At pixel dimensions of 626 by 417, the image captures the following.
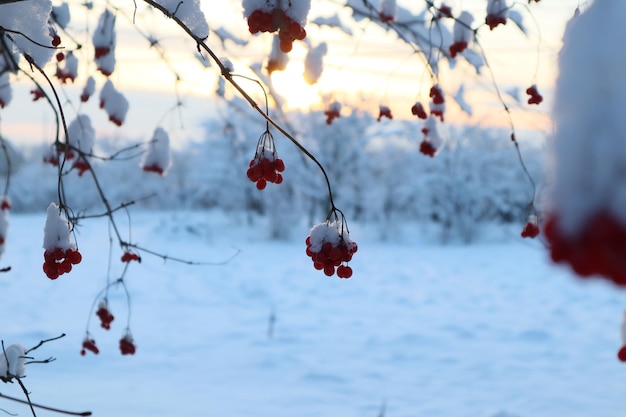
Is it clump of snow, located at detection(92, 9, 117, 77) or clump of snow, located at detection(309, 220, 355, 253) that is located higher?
clump of snow, located at detection(92, 9, 117, 77)

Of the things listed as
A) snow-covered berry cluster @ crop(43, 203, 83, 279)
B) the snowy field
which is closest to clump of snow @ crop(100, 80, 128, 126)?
snow-covered berry cluster @ crop(43, 203, 83, 279)

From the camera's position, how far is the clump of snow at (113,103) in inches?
133

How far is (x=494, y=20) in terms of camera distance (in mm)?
2756

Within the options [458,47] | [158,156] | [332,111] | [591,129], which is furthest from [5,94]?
[591,129]

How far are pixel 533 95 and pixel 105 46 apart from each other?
6.70 feet

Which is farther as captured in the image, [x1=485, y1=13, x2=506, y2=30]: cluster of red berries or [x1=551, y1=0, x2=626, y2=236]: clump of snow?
[x1=485, y1=13, x2=506, y2=30]: cluster of red berries

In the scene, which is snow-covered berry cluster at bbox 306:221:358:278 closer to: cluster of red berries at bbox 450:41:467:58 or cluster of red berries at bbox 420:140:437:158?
cluster of red berries at bbox 450:41:467:58

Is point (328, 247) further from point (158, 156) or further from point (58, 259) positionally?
point (158, 156)

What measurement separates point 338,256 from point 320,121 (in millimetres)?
17461

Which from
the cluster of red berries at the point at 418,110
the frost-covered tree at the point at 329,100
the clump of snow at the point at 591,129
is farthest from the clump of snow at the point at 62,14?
the clump of snow at the point at 591,129

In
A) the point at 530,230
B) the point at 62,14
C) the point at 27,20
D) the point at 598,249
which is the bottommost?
the point at 598,249

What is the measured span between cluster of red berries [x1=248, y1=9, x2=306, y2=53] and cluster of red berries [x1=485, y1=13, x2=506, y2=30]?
4.66 ft

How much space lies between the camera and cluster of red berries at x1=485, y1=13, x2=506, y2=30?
2.75 meters

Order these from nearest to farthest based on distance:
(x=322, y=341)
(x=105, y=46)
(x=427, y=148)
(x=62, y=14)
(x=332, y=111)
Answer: (x=105, y=46) < (x=62, y=14) < (x=427, y=148) < (x=332, y=111) < (x=322, y=341)
